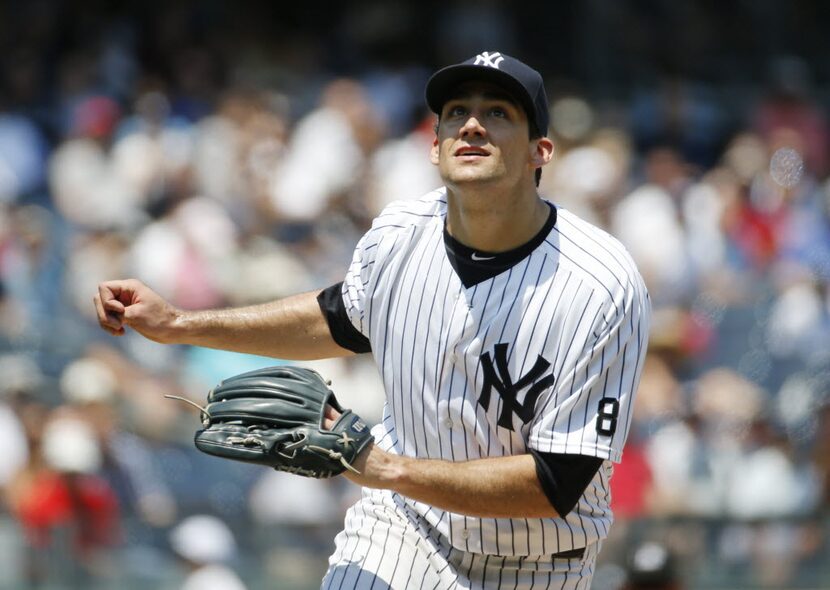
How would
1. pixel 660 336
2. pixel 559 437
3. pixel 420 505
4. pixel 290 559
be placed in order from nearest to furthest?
pixel 559 437 → pixel 420 505 → pixel 290 559 → pixel 660 336

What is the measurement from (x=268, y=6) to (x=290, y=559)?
237 inches

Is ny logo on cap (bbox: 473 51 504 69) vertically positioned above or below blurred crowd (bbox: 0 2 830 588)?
below

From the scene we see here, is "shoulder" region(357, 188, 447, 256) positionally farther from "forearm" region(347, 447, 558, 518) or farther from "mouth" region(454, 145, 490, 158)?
"forearm" region(347, 447, 558, 518)

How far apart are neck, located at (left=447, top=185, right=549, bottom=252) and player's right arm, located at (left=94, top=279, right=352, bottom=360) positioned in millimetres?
525

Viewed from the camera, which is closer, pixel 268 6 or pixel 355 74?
pixel 355 74

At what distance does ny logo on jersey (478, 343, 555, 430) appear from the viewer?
3.60 m

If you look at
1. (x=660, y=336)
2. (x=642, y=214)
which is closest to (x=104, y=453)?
(x=660, y=336)

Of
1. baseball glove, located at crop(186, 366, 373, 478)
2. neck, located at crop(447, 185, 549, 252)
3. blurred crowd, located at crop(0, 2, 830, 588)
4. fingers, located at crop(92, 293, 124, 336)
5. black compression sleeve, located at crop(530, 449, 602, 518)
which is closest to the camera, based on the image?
baseball glove, located at crop(186, 366, 373, 478)

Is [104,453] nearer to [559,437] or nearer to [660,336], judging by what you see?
[660,336]

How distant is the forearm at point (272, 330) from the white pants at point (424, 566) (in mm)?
522

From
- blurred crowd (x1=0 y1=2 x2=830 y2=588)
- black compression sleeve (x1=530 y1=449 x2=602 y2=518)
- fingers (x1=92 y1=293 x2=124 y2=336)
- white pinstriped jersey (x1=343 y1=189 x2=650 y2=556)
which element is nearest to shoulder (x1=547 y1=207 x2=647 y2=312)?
white pinstriped jersey (x1=343 y1=189 x2=650 y2=556)

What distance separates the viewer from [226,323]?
3998mm

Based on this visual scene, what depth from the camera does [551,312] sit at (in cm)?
361

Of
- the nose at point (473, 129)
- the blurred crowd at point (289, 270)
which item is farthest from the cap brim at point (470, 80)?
the blurred crowd at point (289, 270)
